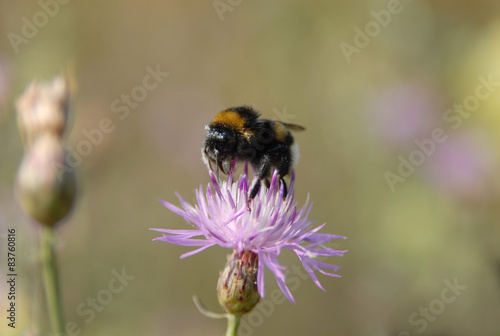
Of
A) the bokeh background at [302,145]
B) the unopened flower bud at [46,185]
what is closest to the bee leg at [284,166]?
the unopened flower bud at [46,185]

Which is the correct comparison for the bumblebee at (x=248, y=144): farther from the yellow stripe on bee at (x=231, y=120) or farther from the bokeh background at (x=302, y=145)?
Result: the bokeh background at (x=302, y=145)

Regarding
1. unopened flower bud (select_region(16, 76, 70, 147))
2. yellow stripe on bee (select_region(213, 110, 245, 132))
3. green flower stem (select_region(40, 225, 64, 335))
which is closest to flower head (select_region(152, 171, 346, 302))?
yellow stripe on bee (select_region(213, 110, 245, 132))

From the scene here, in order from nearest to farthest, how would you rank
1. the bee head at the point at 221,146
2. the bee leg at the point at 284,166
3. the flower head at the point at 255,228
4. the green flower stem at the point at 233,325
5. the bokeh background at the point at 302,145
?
the green flower stem at the point at 233,325, the flower head at the point at 255,228, the bee head at the point at 221,146, the bee leg at the point at 284,166, the bokeh background at the point at 302,145

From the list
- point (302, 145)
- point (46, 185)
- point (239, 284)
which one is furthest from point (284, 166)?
point (302, 145)

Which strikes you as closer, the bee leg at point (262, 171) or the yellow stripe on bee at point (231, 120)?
the bee leg at point (262, 171)

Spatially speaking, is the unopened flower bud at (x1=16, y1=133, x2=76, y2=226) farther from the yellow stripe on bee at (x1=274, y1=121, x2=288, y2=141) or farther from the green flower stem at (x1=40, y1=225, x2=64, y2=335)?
the yellow stripe on bee at (x1=274, y1=121, x2=288, y2=141)

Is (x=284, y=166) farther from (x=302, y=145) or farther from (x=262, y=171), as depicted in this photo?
(x=302, y=145)

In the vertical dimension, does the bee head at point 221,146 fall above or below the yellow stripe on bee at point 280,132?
below
